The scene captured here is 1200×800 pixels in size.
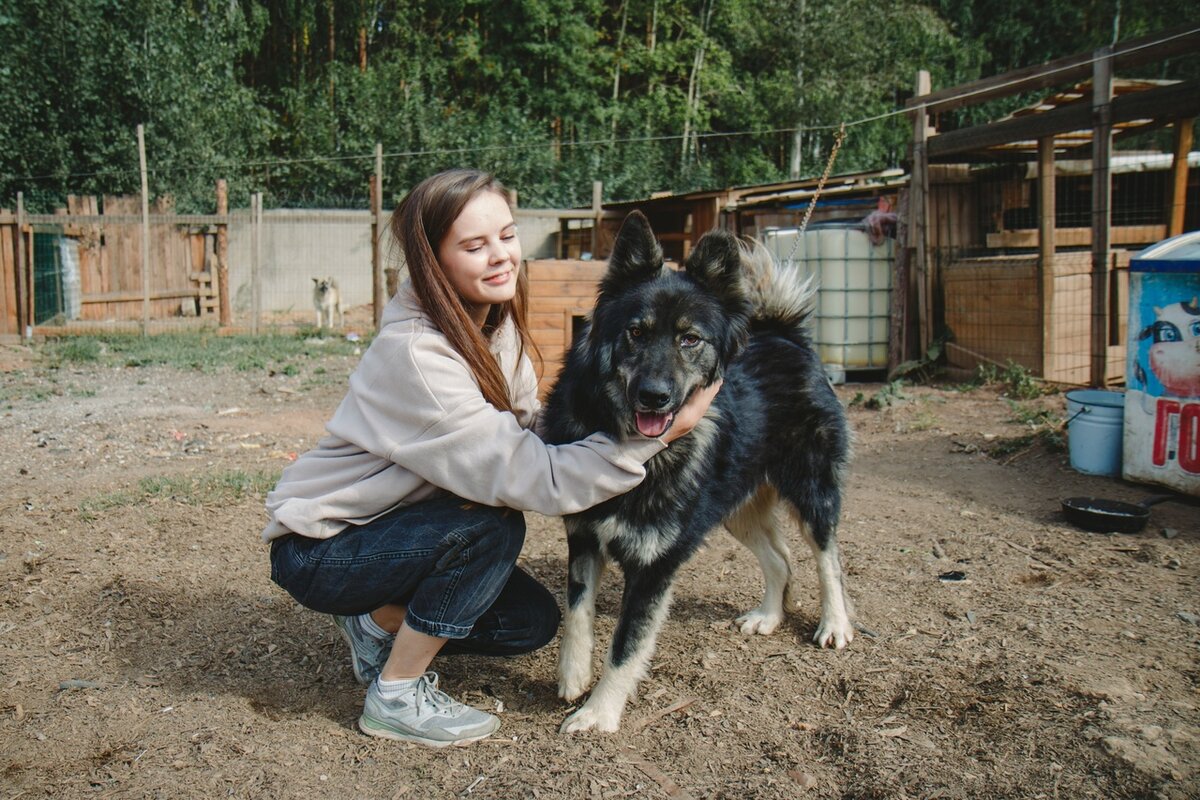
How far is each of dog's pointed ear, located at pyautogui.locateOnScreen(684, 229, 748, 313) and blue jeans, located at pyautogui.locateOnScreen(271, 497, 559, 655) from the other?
974mm

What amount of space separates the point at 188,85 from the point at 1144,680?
22.0m

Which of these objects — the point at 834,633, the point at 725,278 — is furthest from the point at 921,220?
the point at 725,278

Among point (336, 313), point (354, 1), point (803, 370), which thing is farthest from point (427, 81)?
point (803, 370)

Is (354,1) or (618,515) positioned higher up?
(354,1)

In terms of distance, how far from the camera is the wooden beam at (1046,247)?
775 cm

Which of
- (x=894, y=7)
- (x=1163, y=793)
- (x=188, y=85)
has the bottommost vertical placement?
(x=1163, y=793)

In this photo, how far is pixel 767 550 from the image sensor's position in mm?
3564

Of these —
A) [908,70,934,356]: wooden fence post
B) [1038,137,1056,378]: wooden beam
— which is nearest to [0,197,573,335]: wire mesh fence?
[908,70,934,356]: wooden fence post

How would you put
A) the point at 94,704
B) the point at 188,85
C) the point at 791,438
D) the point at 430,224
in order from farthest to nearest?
the point at 188,85 → the point at 791,438 → the point at 94,704 → the point at 430,224

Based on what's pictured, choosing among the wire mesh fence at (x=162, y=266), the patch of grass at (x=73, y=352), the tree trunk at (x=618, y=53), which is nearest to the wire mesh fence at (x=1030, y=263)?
the wire mesh fence at (x=162, y=266)

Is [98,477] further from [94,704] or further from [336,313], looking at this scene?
[336,313]

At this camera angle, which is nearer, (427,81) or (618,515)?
(618,515)

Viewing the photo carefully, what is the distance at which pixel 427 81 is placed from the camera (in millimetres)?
28578

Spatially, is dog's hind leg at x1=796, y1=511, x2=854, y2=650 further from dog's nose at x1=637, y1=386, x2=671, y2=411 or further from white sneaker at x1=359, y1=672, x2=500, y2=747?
white sneaker at x1=359, y1=672, x2=500, y2=747
